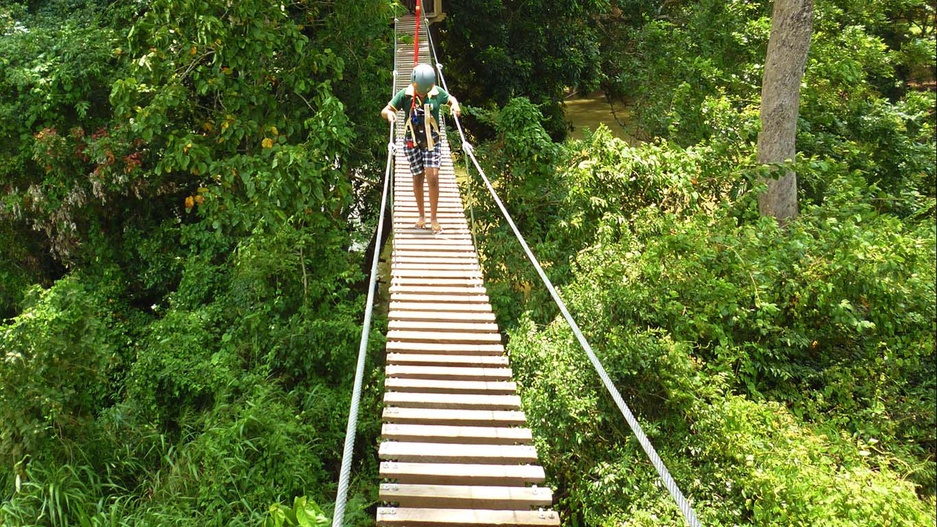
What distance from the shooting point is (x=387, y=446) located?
2.33 metres

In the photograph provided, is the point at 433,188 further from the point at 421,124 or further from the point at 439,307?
the point at 439,307

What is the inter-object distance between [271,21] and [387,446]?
4286 mm

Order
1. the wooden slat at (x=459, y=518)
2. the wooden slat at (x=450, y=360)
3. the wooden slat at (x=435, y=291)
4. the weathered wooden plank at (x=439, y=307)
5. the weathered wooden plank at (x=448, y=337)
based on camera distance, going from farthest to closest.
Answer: the wooden slat at (x=435, y=291) < the weathered wooden plank at (x=439, y=307) < the weathered wooden plank at (x=448, y=337) < the wooden slat at (x=450, y=360) < the wooden slat at (x=459, y=518)

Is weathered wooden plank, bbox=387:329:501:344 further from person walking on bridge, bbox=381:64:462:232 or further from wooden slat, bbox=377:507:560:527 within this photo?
person walking on bridge, bbox=381:64:462:232

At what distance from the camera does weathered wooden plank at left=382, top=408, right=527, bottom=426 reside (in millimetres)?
2502

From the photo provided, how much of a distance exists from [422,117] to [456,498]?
8.47 ft

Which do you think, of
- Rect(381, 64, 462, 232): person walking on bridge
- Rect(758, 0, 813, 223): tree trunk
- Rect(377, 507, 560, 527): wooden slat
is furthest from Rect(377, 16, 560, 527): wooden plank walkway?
Rect(758, 0, 813, 223): tree trunk

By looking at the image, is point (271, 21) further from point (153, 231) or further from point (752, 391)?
point (752, 391)

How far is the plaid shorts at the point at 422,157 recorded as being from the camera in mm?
4043

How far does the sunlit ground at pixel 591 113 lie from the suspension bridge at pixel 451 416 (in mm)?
9706

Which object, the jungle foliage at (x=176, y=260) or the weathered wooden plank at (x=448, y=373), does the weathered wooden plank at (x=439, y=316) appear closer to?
the weathered wooden plank at (x=448, y=373)

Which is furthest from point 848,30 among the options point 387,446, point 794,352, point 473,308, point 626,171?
point 387,446

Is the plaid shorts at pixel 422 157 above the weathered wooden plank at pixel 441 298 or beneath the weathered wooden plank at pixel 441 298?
above

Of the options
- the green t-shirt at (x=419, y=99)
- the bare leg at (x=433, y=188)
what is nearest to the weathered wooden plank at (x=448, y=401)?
the bare leg at (x=433, y=188)
